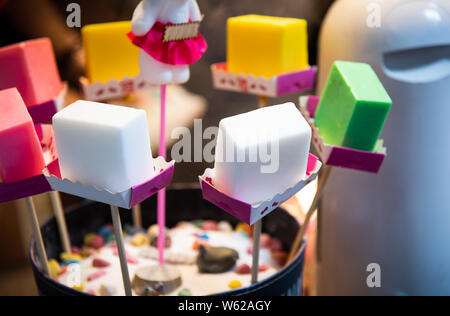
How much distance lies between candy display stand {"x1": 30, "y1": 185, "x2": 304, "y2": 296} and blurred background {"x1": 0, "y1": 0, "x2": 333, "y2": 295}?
190mm

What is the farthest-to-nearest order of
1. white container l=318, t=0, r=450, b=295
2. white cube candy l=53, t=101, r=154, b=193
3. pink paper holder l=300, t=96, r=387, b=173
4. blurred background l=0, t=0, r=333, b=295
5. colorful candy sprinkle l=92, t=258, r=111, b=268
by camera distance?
blurred background l=0, t=0, r=333, b=295 → colorful candy sprinkle l=92, t=258, r=111, b=268 → white container l=318, t=0, r=450, b=295 → pink paper holder l=300, t=96, r=387, b=173 → white cube candy l=53, t=101, r=154, b=193

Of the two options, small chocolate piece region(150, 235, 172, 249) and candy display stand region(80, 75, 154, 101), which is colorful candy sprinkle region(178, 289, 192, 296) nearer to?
small chocolate piece region(150, 235, 172, 249)

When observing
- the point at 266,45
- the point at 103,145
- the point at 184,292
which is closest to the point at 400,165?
the point at 266,45

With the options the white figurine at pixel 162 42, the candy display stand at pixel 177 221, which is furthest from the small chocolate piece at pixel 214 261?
the white figurine at pixel 162 42

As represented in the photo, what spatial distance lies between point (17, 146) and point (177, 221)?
53cm

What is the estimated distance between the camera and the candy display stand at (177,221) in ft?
2.67

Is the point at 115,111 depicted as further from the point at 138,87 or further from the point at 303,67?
the point at 303,67

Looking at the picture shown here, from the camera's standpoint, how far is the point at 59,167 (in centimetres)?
72

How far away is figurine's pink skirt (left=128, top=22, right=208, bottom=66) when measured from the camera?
0.78 metres

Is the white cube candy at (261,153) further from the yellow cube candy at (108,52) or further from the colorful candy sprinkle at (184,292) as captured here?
the yellow cube candy at (108,52)

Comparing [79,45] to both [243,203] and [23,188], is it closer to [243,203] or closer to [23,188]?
[23,188]

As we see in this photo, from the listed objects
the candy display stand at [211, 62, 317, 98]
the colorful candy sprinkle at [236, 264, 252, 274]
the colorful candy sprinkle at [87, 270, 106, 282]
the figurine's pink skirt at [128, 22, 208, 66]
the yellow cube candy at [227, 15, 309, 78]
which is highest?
the figurine's pink skirt at [128, 22, 208, 66]

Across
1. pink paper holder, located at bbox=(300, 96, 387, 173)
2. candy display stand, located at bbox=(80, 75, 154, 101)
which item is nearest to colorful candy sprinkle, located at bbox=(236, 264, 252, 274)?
pink paper holder, located at bbox=(300, 96, 387, 173)

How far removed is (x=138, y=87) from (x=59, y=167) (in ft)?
1.10
